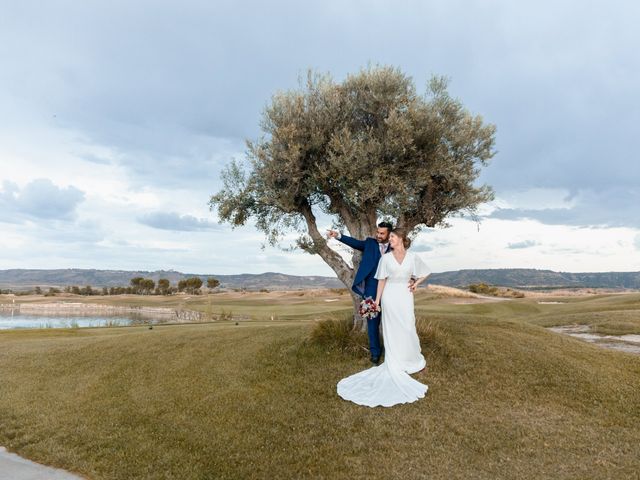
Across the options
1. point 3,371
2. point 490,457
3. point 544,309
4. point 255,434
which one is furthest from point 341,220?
point 544,309

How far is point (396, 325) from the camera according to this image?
1062 cm

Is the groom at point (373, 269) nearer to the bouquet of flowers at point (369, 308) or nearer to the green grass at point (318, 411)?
the bouquet of flowers at point (369, 308)

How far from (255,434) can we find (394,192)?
306 inches

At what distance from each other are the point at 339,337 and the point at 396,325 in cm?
272

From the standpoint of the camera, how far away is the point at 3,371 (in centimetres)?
1526

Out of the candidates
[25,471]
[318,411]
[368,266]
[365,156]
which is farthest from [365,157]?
[25,471]

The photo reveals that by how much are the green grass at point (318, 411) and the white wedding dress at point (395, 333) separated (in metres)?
0.59

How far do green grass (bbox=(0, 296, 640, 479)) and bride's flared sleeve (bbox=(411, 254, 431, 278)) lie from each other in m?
2.53

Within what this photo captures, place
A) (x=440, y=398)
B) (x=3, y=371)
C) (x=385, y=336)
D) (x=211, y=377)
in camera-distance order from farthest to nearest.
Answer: (x=3, y=371)
(x=211, y=377)
(x=385, y=336)
(x=440, y=398)

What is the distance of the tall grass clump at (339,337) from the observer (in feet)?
41.2

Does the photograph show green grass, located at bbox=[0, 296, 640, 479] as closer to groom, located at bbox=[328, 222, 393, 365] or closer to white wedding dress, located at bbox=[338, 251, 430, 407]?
white wedding dress, located at bbox=[338, 251, 430, 407]

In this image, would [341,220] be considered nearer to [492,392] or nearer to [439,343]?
[439,343]

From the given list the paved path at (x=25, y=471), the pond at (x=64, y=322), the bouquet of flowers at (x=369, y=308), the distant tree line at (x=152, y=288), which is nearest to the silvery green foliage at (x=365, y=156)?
the bouquet of flowers at (x=369, y=308)

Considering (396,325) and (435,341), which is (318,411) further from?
(435,341)
